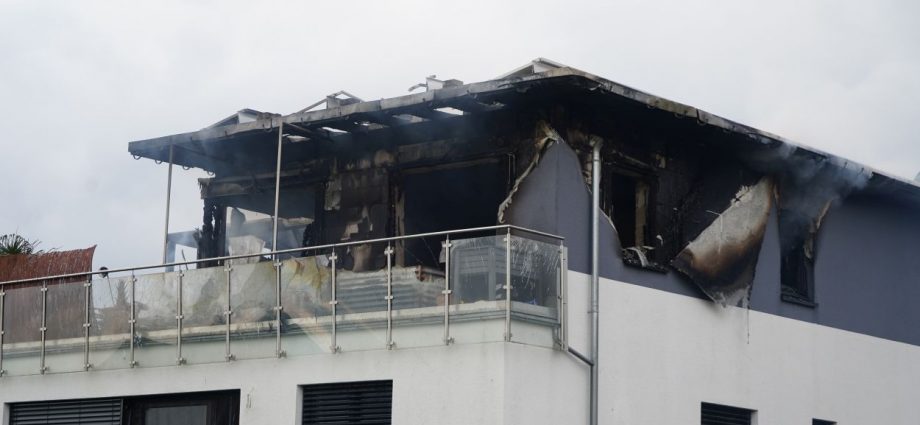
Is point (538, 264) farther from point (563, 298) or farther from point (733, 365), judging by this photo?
point (733, 365)

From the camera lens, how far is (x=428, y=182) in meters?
23.8

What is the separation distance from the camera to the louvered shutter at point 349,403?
20766mm

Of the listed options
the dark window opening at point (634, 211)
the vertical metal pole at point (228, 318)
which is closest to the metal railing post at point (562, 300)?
the dark window opening at point (634, 211)

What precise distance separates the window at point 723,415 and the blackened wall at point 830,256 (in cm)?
167

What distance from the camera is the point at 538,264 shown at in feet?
65.9

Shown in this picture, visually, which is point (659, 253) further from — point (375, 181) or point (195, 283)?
point (195, 283)

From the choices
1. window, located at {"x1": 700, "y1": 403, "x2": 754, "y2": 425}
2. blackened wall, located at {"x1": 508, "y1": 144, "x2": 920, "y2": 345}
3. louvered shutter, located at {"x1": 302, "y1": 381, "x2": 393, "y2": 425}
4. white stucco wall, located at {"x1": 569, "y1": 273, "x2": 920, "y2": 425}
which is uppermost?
blackened wall, located at {"x1": 508, "y1": 144, "x2": 920, "y2": 345}

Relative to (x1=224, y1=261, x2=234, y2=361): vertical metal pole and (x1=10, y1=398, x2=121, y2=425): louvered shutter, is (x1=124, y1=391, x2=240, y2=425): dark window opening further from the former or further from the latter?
(x1=224, y1=261, x2=234, y2=361): vertical metal pole

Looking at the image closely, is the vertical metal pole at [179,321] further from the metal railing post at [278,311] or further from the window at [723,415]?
the window at [723,415]

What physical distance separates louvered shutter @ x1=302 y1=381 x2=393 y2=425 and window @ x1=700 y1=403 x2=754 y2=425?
17.0 ft

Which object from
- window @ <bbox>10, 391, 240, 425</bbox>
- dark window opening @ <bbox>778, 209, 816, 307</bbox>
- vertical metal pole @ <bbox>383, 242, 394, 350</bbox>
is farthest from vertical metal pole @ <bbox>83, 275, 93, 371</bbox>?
dark window opening @ <bbox>778, 209, 816, 307</bbox>

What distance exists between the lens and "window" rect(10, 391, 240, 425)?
73.9ft

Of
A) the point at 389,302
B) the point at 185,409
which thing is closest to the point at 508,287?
the point at 389,302

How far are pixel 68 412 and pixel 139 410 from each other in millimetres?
1466
